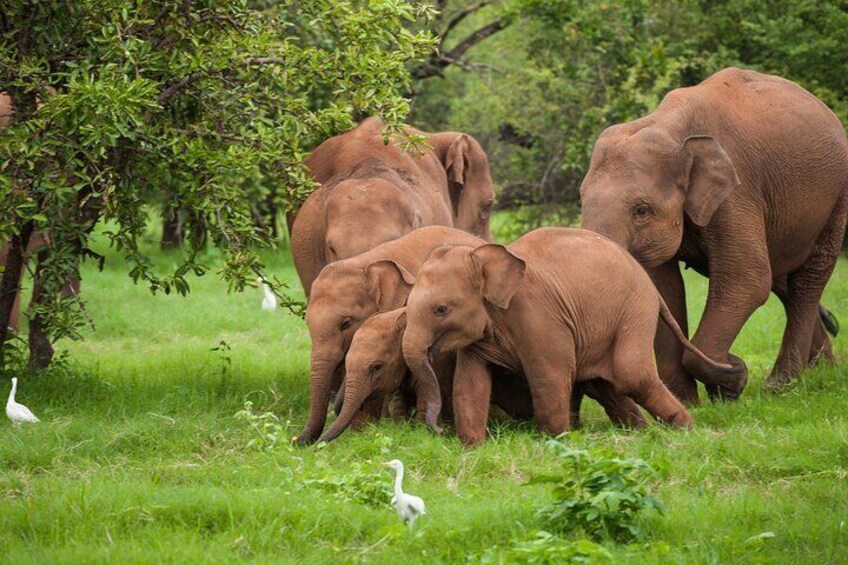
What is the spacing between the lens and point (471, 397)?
28.7 ft

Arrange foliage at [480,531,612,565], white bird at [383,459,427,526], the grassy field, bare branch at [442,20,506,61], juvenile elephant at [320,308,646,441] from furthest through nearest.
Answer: bare branch at [442,20,506,61] → juvenile elephant at [320,308,646,441] → white bird at [383,459,427,526] → the grassy field → foliage at [480,531,612,565]

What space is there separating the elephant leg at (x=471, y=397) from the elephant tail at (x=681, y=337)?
119 cm

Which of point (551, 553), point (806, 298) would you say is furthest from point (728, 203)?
point (551, 553)

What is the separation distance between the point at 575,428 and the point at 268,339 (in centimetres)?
526

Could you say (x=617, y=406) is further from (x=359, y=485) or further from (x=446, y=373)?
(x=359, y=485)

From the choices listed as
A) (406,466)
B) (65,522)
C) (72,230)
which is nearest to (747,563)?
(406,466)

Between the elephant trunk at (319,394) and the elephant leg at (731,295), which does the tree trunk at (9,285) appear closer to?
the elephant trunk at (319,394)

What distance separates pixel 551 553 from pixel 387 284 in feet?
10.6

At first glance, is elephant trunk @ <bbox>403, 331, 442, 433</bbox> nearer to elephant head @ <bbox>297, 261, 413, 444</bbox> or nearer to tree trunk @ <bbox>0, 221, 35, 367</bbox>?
elephant head @ <bbox>297, 261, 413, 444</bbox>

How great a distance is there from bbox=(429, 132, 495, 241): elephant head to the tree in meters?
2.50

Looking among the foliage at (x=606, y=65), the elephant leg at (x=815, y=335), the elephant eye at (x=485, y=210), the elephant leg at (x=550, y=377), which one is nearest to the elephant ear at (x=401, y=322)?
the elephant leg at (x=550, y=377)

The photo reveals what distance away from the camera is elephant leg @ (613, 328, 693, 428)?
28.9ft

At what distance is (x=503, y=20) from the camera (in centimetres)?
1969

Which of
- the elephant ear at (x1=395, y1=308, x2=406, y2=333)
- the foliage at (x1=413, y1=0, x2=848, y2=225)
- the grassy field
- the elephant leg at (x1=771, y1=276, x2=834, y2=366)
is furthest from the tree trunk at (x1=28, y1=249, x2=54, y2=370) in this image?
the foliage at (x1=413, y1=0, x2=848, y2=225)
